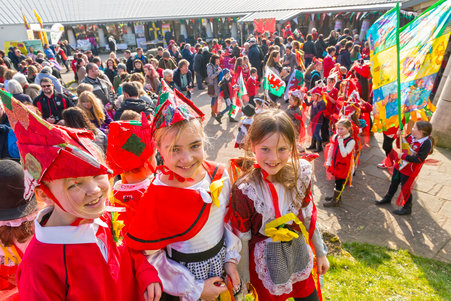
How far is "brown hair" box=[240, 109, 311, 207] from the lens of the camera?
1930 millimetres

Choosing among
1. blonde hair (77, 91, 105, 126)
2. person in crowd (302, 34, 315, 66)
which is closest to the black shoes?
blonde hair (77, 91, 105, 126)

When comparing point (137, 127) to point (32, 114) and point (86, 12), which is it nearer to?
point (32, 114)

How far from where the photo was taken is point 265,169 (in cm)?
197

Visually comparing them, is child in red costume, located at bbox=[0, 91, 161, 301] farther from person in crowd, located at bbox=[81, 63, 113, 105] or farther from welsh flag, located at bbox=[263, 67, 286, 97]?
welsh flag, located at bbox=[263, 67, 286, 97]

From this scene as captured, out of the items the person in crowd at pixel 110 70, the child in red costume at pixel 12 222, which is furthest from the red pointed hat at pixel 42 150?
the person in crowd at pixel 110 70

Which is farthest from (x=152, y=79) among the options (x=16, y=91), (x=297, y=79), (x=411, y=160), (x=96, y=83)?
(x=411, y=160)

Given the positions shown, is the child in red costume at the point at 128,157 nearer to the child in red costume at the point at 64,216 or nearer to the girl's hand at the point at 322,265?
the child in red costume at the point at 64,216

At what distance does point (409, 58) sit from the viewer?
334 cm

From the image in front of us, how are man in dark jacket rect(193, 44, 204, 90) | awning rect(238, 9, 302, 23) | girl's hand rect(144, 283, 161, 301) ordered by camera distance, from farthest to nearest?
awning rect(238, 9, 302, 23) → man in dark jacket rect(193, 44, 204, 90) → girl's hand rect(144, 283, 161, 301)

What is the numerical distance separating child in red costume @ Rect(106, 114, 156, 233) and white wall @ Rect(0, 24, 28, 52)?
29.2 m

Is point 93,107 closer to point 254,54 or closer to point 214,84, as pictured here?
point 214,84

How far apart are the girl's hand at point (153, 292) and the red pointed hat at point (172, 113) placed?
35.7 inches

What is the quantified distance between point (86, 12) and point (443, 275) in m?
32.9

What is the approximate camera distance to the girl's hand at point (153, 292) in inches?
63.6
